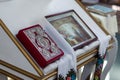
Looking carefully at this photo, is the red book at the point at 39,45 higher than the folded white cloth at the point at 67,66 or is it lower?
higher

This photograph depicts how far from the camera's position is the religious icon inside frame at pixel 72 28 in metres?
1.02

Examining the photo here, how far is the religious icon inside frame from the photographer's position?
102 cm

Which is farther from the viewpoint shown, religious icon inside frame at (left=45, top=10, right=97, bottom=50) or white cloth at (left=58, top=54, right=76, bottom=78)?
religious icon inside frame at (left=45, top=10, right=97, bottom=50)

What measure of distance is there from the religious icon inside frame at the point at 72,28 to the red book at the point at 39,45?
0.38 ft

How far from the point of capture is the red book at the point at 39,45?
2.72ft

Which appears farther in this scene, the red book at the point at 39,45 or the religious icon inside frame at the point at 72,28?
the religious icon inside frame at the point at 72,28

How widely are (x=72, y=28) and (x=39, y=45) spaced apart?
281 mm

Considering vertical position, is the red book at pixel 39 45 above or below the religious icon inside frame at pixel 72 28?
above

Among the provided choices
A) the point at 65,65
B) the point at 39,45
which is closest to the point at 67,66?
the point at 65,65

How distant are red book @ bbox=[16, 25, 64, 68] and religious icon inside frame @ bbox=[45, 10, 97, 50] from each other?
0.12m

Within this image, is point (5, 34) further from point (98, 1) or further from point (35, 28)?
point (98, 1)

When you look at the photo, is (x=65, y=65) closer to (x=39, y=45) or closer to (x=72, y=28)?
(x=39, y=45)

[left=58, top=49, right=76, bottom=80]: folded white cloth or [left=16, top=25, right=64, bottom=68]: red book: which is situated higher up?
[left=16, top=25, right=64, bottom=68]: red book

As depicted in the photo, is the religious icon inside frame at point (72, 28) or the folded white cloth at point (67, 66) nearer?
the folded white cloth at point (67, 66)
